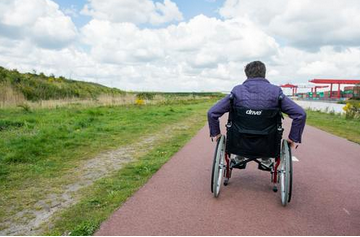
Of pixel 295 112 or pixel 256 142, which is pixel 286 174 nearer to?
pixel 256 142

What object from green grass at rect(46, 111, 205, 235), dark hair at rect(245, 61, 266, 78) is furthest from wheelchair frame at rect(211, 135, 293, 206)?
green grass at rect(46, 111, 205, 235)

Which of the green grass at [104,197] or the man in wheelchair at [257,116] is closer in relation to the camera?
the green grass at [104,197]

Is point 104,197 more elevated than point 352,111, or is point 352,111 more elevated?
point 104,197

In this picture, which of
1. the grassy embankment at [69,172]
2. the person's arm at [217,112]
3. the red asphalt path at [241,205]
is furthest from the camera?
the person's arm at [217,112]

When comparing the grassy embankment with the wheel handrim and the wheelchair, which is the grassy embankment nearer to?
Answer: the wheel handrim

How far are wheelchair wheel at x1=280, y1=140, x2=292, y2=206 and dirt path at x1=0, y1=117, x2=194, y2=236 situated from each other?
2744mm

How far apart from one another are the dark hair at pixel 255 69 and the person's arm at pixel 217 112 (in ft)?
1.51

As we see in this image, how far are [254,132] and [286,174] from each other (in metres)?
0.66

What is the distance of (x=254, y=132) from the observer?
417 centimetres

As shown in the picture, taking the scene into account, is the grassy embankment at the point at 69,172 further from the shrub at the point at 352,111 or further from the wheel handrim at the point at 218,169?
the shrub at the point at 352,111

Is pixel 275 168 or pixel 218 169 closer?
pixel 218 169

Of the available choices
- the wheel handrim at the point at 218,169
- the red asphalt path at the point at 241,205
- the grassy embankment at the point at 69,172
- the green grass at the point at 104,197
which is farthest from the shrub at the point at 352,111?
the wheel handrim at the point at 218,169

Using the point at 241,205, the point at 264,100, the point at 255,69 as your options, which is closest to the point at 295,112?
the point at 264,100

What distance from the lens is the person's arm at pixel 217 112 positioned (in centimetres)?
428
